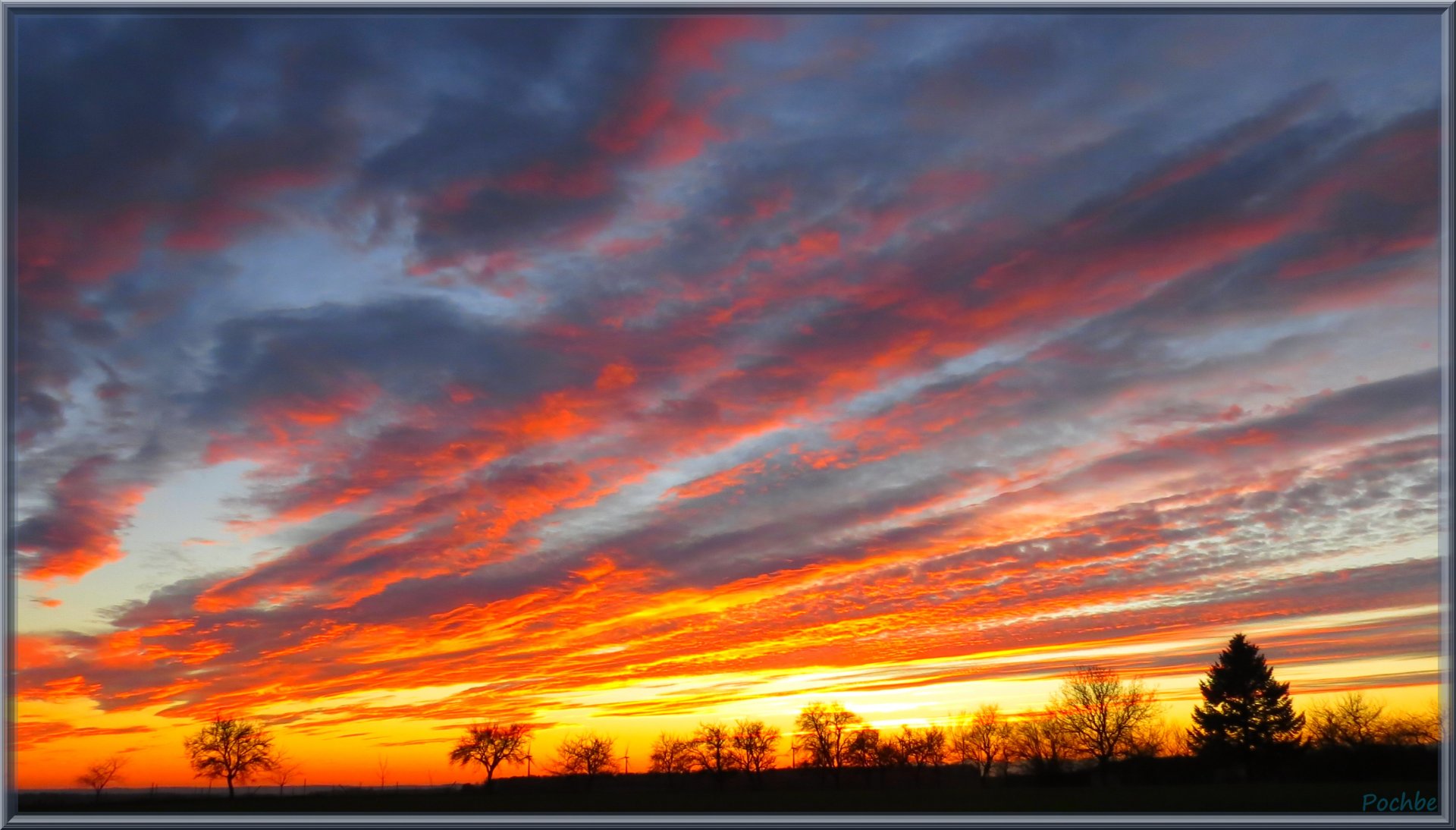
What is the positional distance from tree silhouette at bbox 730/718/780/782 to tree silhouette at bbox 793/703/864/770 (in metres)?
6.38

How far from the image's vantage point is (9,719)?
102 feet

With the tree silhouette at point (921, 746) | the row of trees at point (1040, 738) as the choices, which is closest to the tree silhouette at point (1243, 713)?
the row of trees at point (1040, 738)

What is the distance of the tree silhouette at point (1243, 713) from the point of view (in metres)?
88.2

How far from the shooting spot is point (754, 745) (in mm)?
188750
